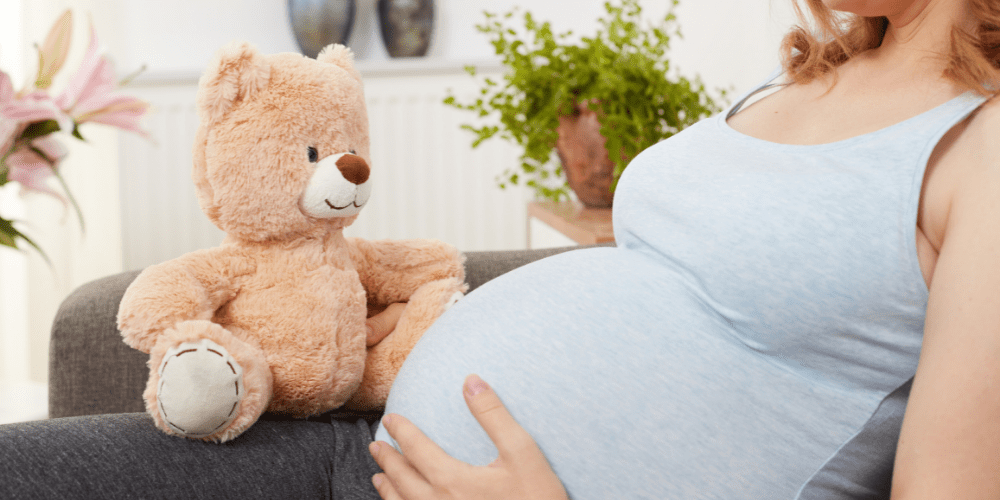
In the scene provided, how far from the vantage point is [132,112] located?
0.65 metres

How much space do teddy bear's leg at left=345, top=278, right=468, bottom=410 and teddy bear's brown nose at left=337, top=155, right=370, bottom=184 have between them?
164 mm

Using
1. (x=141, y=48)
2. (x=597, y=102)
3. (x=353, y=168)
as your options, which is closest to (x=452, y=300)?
(x=353, y=168)

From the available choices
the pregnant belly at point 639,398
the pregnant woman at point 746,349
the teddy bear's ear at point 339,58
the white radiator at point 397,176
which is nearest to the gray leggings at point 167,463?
the pregnant woman at point 746,349

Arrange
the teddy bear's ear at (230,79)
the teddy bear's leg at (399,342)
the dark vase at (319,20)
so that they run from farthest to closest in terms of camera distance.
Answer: the dark vase at (319,20) < the teddy bear's leg at (399,342) < the teddy bear's ear at (230,79)

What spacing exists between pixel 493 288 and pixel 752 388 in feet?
Answer: 0.84

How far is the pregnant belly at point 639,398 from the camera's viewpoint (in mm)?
540

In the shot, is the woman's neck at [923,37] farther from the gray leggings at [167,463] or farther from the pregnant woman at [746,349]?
the gray leggings at [167,463]

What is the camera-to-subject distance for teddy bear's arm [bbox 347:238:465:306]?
80cm

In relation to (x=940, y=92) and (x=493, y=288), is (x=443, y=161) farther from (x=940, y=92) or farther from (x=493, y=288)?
(x=940, y=92)

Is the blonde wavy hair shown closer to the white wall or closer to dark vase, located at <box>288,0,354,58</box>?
the white wall

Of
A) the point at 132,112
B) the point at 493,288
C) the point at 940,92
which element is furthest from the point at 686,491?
the point at 132,112

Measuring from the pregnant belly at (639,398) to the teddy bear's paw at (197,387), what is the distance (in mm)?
169

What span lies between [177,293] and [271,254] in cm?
11

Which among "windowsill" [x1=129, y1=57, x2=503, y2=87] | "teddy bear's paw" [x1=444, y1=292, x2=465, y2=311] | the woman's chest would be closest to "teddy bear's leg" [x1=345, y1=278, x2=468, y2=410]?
"teddy bear's paw" [x1=444, y1=292, x2=465, y2=311]
